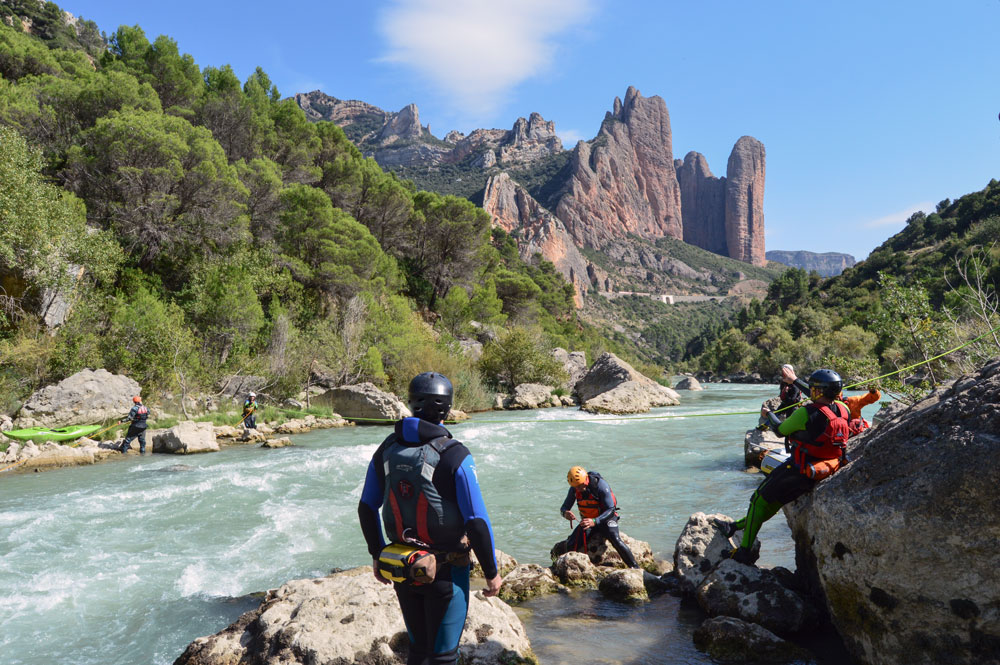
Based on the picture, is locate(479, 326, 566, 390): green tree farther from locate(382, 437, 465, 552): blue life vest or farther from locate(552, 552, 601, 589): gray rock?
locate(382, 437, 465, 552): blue life vest

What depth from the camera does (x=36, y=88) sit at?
24.6 m

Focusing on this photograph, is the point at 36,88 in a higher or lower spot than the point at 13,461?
higher

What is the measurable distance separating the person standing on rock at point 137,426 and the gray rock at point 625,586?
14144 millimetres

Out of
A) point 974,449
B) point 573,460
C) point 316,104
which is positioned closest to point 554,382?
point 573,460

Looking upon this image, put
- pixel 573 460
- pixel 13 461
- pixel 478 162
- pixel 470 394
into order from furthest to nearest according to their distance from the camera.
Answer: pixel 478 162, pixel 470 394, pixel 573 460, pixel 13 461

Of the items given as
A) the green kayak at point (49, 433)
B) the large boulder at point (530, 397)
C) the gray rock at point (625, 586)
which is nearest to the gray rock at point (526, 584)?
the gray rock at point (625, 586)

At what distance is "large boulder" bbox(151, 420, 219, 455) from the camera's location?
1559cm

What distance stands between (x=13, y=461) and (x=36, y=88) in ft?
64.7

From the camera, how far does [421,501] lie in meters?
2.99

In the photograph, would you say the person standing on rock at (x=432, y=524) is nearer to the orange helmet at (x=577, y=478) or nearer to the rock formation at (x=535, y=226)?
the orange helmet at (x=577, y=478)

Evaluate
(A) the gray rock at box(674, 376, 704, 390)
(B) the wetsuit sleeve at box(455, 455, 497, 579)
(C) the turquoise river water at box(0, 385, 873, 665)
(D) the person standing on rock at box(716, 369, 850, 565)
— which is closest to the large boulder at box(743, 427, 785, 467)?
(C) the turquoise river water at box(0, 385, 873, 665)

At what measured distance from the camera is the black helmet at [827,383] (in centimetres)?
484

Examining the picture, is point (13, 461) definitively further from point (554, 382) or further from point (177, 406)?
point (554, 382)

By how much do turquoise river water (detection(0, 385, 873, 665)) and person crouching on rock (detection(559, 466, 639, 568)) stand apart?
0.83 m
